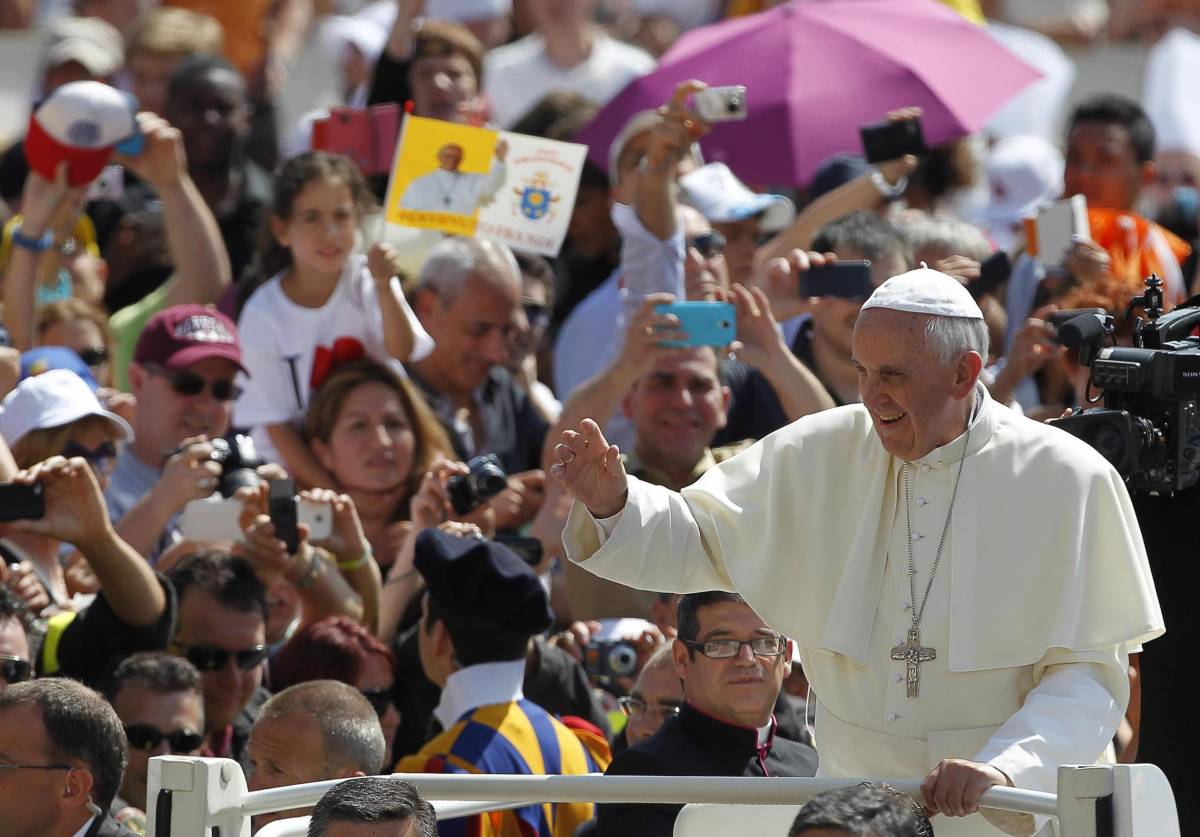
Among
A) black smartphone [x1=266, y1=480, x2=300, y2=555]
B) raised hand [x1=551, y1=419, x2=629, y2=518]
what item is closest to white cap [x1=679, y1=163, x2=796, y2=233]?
black smartphone [x1=266, y1=480, x2=300, y2=555]

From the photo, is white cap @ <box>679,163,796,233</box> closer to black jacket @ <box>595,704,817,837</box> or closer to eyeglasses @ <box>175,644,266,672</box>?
eyeglasses @ <box>175,644,266,672</box>

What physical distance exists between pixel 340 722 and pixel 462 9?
6944 millimetres

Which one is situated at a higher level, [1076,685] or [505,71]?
[505,71]

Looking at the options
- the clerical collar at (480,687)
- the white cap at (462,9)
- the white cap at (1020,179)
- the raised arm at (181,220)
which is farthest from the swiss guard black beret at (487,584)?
the white cap at (462,9)

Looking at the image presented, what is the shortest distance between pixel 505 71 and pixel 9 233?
350 cm

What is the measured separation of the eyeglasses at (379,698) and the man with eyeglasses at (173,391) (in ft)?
3.95

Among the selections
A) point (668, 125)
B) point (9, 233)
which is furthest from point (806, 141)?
point (9, 233)

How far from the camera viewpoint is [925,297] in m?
4.76

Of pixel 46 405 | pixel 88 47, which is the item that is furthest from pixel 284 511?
pixel 88 47

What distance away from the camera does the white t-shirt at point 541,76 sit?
11312 millimetres

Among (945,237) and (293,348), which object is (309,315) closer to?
(293,348)

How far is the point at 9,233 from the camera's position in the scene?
8.81 metres

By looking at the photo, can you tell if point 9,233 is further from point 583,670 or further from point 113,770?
point 113,770

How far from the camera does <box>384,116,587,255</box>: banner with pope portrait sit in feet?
26.4
